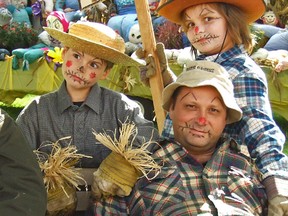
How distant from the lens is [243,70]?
195cm

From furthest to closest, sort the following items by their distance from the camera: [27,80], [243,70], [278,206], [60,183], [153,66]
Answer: [27,80], [153,66], [243,70], [60,183], [278,206]

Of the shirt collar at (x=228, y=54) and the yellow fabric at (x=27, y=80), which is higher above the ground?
the shirt collar at (x=228, y=54)

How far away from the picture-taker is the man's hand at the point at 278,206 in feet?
5.26

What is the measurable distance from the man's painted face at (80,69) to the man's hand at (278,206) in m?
0.93

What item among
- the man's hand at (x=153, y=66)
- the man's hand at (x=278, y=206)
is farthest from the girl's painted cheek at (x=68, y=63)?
the man's hand at (x=278, y=206)

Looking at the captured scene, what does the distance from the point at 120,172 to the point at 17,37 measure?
5621mm

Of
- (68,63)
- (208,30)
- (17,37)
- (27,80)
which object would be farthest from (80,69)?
(17,37)

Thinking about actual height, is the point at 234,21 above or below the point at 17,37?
above

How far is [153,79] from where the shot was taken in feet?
7.74

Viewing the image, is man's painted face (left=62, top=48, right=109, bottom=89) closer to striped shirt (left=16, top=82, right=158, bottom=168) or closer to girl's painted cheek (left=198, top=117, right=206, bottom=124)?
striped shirt (left=16, top=82, right=158, bottom=168)

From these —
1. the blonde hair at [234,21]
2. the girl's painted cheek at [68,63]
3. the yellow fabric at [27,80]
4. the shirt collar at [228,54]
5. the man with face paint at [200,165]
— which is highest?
the blonde hair at [234,21]

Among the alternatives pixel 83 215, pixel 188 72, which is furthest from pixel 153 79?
pixel 83 215

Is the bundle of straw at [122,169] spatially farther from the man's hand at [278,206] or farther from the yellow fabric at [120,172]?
the man's hand at [278,206]

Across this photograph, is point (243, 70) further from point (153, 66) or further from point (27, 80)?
point (27, 80)
